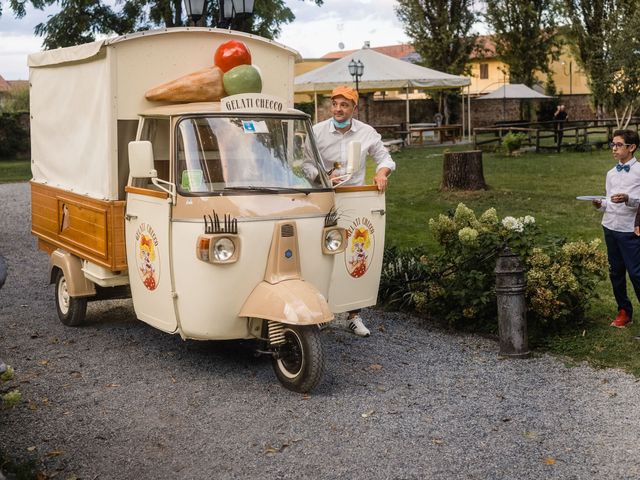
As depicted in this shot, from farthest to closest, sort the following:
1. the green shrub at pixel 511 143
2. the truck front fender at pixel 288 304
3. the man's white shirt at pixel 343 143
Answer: the green shrub at pixel 511 143
the man's white shirt at pixel 343 143
the truck front fender at pixel 288 304

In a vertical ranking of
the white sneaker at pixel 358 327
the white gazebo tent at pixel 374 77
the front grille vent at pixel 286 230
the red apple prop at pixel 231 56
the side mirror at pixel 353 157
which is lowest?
the white sneaker at pixel 358 327

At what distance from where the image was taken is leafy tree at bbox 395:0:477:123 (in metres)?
44.2

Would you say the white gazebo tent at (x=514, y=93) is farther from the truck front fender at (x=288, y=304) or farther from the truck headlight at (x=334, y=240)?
the truck front fender at (x=288, y=304)

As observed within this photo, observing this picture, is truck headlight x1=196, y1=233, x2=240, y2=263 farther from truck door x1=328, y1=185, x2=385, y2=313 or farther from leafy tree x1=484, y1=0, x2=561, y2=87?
leafy tree x1=484, y1=0, x2=561, y2=87

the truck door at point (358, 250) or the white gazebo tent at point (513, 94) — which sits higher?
the white gazebo tent at point (513, 94)

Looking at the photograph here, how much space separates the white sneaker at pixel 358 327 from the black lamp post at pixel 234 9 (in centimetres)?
600

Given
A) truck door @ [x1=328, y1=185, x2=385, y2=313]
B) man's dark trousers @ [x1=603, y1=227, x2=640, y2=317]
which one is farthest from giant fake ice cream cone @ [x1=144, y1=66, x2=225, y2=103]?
man's dark trousers @ [x1=603, y1=227, x2=640, y2=317]

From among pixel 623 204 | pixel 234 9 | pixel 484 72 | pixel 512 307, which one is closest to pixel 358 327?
pixel 512 307

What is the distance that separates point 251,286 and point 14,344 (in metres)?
Answer: 2.65

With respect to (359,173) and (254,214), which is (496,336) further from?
(254,214)

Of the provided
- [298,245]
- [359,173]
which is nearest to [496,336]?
[359,173]

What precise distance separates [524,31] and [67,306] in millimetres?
38766

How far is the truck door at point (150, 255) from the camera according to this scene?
6680mm

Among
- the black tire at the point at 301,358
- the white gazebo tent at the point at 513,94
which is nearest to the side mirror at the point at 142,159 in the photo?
the black tire at the point at 301,358
